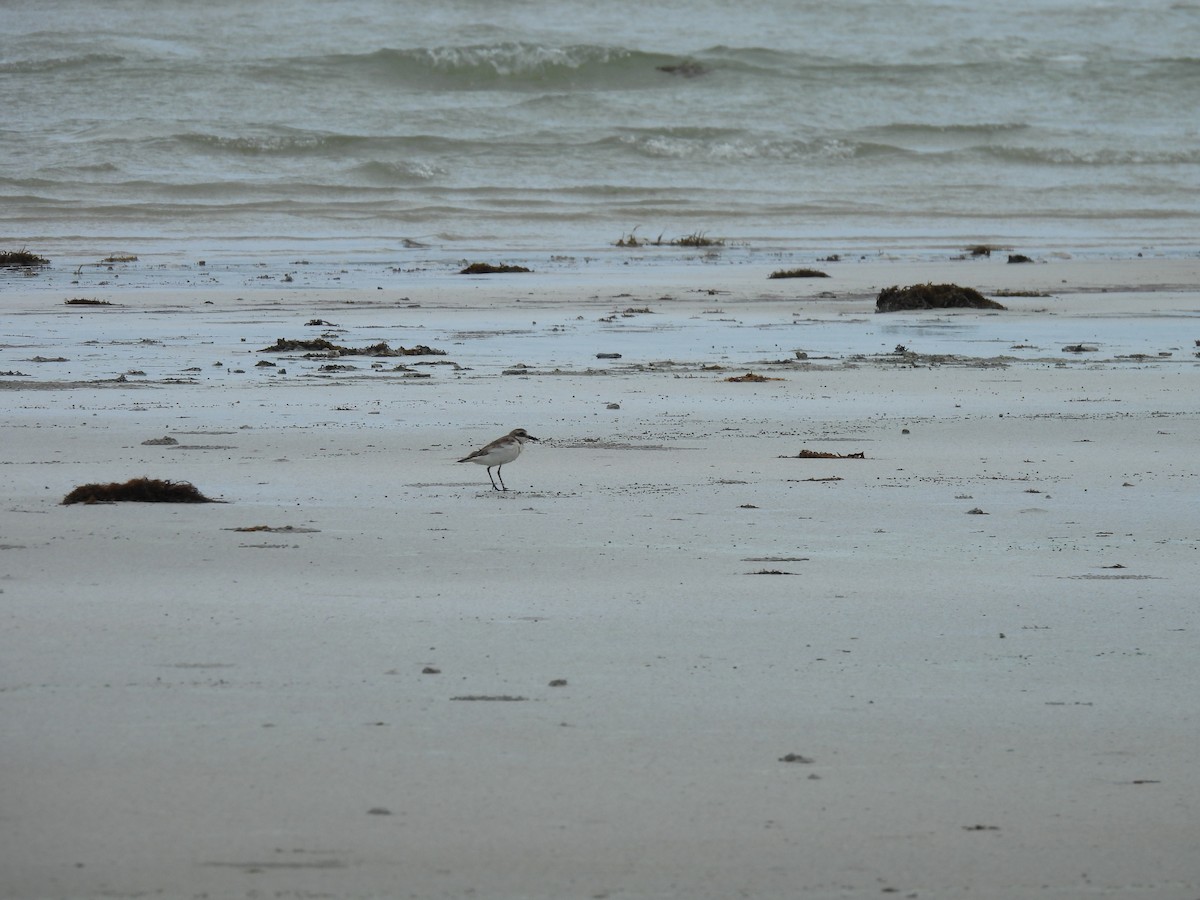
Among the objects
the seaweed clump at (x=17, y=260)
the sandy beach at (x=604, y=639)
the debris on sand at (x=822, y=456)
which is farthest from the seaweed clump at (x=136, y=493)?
the seaweed clump at (x=17, y=260)

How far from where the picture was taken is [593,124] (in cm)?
3941

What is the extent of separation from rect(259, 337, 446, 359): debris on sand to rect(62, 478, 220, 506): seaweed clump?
4656 millimetres

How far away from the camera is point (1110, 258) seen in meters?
20.5

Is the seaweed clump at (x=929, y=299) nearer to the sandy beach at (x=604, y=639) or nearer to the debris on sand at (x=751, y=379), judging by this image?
the sandy beach at (x=604, y=639)

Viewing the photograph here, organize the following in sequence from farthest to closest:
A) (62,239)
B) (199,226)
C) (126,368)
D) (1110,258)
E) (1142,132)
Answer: (1142,132) < (199,226) < (62,239) < (1110,258) < (126,368)

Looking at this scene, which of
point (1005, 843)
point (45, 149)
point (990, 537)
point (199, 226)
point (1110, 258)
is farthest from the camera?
point (45, 149)

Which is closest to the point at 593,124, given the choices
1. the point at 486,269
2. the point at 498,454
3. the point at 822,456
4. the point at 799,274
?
the point at 486,269

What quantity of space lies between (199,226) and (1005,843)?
2402 centimetres

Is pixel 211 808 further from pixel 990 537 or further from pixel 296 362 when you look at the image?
pixel 296 362

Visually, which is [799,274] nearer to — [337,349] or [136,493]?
[337,349]

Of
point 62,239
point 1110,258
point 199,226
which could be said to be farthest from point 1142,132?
point 62,239

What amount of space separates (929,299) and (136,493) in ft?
30.6

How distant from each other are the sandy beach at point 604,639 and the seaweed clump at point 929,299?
4353mm

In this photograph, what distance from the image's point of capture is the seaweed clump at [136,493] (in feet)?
19.4
